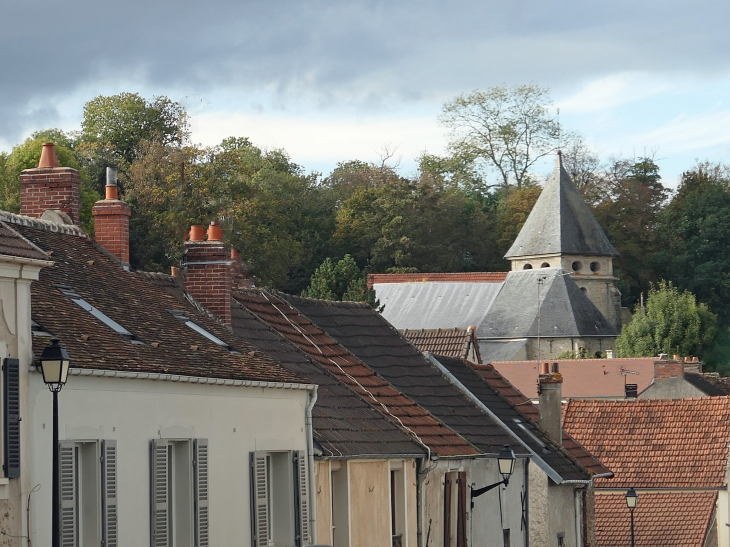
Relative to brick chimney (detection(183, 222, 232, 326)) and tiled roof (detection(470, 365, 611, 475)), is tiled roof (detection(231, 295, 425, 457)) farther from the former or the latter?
tiled roof (detection(470, 365, 611, 475))

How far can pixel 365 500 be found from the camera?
60.1 feet

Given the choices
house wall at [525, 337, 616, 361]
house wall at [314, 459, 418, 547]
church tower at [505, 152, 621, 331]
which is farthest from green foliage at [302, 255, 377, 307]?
house wall at [314, 459, 418, 547]

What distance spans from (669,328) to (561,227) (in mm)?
11123

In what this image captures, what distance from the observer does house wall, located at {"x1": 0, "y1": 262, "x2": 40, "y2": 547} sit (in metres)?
11.3

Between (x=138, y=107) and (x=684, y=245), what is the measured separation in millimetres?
48544

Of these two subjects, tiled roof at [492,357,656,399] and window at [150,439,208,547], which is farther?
tiled roof at [492,357,656,399]

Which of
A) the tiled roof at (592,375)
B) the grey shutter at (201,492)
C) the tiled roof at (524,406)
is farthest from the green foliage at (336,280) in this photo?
the grey shutter at (201,492)

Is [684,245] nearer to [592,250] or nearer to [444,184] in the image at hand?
[592,250]

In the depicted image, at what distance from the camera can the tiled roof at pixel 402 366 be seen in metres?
22.4

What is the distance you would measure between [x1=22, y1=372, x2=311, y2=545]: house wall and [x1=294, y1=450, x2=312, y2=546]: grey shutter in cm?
18

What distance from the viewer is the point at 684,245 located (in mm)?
107375

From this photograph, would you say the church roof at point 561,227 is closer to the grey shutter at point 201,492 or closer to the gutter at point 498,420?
the gutter at point 498,420

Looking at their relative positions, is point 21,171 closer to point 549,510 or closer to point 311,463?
point 549,510

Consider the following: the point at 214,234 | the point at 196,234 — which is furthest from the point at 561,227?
the point at 214,234
